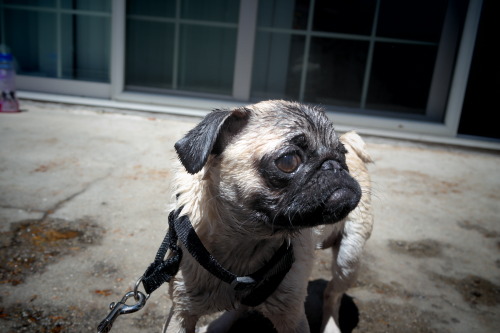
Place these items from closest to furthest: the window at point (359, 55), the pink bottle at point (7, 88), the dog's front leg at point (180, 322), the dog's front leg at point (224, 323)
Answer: the dog's front leg at point (180, 322) < the dog's front leg at point (224, 323) < the pink bottle at point (7, 88) < the window at point (359, 55)

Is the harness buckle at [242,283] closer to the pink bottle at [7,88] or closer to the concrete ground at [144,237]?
the concrete ground at [144,237]

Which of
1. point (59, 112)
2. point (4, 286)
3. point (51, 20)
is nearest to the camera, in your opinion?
point (4, 286)

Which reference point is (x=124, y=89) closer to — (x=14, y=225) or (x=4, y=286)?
(x=14, y=225)

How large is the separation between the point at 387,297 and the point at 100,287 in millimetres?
1873

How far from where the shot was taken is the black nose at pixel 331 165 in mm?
1669

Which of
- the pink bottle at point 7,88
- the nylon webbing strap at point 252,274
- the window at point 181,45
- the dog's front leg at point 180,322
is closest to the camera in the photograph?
the nylon webbing strap at point 252,274

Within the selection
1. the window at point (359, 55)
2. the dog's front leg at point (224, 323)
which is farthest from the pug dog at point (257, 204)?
the window at point (359, 55)

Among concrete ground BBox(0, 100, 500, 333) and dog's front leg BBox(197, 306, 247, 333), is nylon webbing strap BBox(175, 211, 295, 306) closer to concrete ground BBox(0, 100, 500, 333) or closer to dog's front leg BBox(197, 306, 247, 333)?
dog's front leg BBox(197, 306, 247, 333)

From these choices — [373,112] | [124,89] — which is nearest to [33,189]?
[124,89]

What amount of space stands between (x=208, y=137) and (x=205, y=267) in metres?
0.56

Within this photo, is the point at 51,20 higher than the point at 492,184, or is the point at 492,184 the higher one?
the point at 51,20

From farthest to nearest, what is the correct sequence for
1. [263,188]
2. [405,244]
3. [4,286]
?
[405,244] < [4,286] < [263,188]

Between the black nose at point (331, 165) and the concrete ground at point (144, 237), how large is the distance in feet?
4.19

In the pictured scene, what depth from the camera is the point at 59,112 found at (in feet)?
22.2
